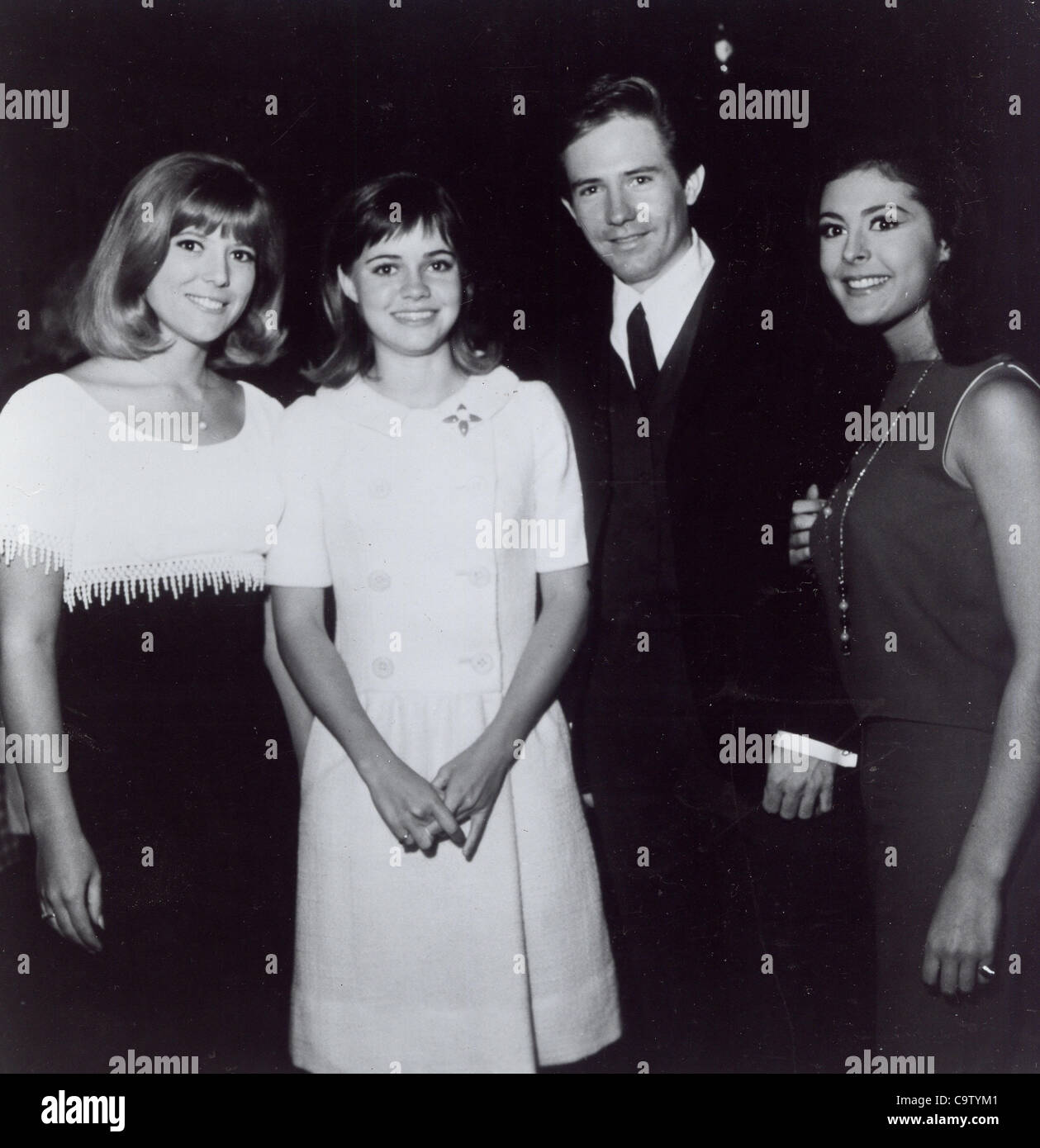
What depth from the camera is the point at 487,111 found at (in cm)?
210

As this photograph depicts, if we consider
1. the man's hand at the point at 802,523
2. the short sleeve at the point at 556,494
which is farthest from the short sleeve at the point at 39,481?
the man's hand at the point at 802,523

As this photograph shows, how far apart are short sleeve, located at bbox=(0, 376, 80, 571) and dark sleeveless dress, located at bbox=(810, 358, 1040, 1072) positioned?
4.91 ft

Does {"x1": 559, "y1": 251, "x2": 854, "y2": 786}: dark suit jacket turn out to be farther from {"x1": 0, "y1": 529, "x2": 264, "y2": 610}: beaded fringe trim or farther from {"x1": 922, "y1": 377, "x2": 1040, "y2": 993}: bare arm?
{"x1": 0, "y1": 529, "x2": 264, "y2": 610}: beaded fringe trim

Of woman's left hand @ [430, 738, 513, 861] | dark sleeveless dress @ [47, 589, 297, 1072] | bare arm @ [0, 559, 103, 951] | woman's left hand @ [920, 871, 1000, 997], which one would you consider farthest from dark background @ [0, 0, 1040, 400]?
woman's left hand @ [920, 871, 1000, 997]

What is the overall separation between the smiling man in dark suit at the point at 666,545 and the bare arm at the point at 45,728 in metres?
1.04

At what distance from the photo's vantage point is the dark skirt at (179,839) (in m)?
2.06

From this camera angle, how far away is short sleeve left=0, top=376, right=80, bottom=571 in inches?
79.8

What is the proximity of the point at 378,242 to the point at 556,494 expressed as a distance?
1.99ft

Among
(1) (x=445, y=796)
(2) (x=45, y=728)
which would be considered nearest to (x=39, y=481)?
Answer: (2) (x=45, y=728)

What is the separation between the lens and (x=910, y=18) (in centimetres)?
212

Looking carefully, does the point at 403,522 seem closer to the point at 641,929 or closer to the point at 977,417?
the point at 641,929

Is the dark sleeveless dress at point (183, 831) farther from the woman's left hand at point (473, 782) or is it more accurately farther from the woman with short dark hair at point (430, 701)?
the woman's left hand at point (473, 782)

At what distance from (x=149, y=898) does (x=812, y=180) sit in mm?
1981
